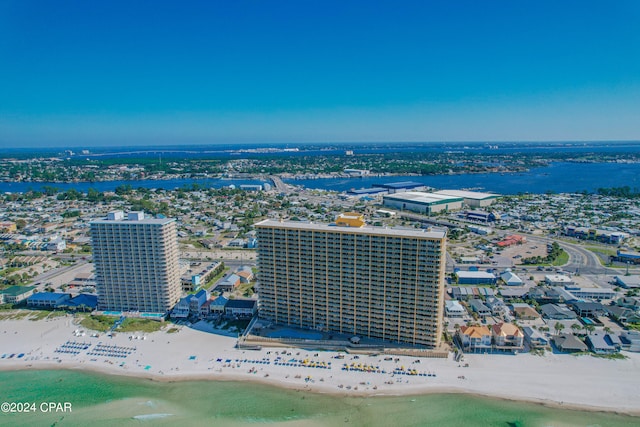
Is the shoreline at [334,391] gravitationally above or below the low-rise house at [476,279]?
below

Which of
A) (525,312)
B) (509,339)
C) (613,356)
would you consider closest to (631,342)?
(613,356)

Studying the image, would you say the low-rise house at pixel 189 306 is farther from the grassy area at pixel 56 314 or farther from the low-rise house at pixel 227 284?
the grassy area at pixel 56 314

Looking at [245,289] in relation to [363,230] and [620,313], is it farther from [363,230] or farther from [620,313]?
[620,313]

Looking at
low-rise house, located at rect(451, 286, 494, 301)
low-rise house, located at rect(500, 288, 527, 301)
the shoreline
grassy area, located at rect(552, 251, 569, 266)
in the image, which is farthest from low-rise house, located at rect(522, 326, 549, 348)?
grassy area, located at rect(552, 251, 569, 266)

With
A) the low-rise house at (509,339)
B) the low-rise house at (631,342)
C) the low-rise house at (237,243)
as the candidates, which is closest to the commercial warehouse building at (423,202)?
the low-rise house at (237,243)

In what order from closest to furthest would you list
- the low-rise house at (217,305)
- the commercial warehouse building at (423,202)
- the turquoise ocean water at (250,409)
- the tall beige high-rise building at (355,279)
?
the turquoise ocean water at (250,409) < the tall beige high-rise building at (355,279) < the low-rise house at (217,305) < the commercial warehouse building at (423,202)

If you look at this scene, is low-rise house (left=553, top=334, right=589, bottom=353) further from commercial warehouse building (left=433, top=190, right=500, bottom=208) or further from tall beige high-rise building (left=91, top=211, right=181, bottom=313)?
commercial warehouse building (left=433, top=190, right=500, bottom=208)

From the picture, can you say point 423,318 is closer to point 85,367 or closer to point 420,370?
point 420,370

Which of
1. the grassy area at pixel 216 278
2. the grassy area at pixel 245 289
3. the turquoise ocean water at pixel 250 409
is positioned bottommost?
the turquoise ocean water at pixel 250 409
